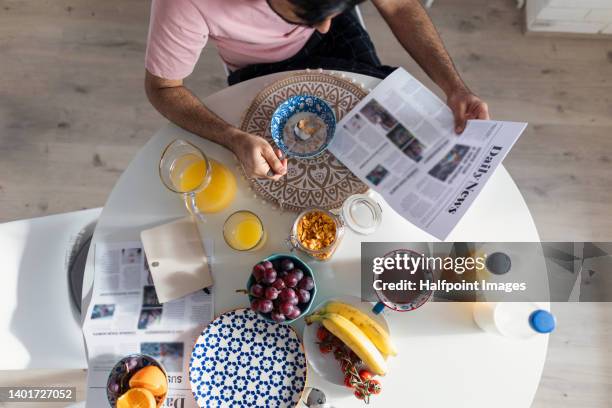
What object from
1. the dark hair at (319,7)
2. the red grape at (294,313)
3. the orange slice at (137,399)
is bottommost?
the orange slice at (137,399)

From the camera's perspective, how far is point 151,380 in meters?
0.92

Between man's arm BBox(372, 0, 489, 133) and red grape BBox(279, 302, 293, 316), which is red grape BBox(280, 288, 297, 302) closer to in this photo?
red grape BBox(279, 302, 293, 316)

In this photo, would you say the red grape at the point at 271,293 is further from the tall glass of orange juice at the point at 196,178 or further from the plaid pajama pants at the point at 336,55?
the plaid pajama pants at the point at 336,55

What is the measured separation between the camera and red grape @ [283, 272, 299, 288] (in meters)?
0.91

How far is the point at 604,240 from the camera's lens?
1.74 meters

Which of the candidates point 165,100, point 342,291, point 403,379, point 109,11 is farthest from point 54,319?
point 109,11

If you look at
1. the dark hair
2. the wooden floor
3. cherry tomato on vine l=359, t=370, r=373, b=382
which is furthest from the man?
the wooden floor

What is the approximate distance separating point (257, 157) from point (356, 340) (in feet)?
1.32

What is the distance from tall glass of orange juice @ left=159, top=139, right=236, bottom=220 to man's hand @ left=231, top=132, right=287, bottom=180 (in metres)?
0.07

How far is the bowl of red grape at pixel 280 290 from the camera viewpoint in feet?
2.96

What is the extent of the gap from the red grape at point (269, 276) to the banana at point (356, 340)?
12 centimetres

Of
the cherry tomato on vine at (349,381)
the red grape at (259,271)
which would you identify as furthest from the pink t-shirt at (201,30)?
the cherry tomato on vine at (349,381)

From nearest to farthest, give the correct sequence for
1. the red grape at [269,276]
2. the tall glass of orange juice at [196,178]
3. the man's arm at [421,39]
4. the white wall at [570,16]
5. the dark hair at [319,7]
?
1. the dark hair at [319,7]
2. the red grape at [269,276]
3. the tall glass of orange juice at [196,178]
4. the man's arm at [421,39]
5. the white wall at [570,16]

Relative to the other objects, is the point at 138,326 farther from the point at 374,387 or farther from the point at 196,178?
the point at 374,387
